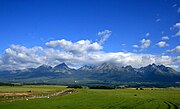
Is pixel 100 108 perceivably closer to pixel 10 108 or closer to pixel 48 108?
pixel 48 108

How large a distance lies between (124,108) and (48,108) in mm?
14689

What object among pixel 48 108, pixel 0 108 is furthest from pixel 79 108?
pixel 0 108

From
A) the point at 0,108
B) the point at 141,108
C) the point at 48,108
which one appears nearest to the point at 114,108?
the point at 141,108

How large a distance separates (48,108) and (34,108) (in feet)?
9.23

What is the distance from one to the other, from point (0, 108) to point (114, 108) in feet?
71.2

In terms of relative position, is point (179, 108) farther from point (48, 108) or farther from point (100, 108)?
point (48, 108)

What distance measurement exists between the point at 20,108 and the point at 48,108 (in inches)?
218

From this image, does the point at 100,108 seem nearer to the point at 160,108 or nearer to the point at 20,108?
the point at 160,108

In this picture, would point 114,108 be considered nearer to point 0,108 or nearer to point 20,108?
point 20,108

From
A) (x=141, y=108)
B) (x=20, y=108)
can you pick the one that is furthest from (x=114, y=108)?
(x=20, y=108)

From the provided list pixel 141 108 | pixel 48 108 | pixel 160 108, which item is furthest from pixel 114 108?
pixel 48 108

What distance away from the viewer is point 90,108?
5609 cm

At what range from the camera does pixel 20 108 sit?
2223 inches

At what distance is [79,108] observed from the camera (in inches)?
2192
